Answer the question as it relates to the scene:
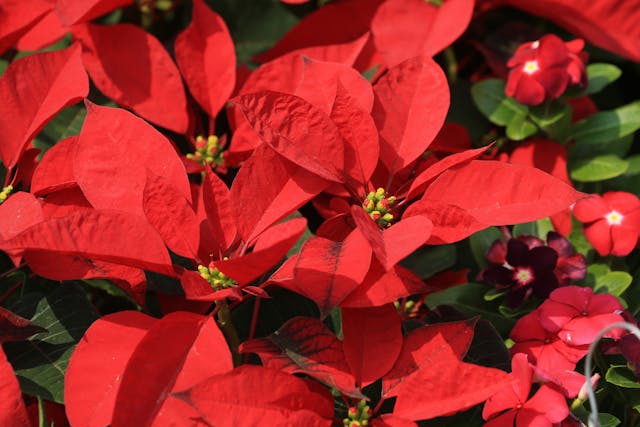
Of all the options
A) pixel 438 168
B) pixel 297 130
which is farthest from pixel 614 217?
pixel 297 130

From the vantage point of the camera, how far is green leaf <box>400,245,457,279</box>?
34.1 inches

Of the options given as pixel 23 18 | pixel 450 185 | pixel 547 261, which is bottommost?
pixel 547 261

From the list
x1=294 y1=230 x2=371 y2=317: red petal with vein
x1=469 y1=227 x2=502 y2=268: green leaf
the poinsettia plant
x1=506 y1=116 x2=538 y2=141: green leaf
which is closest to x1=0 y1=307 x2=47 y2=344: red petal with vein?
the poinsettia plant

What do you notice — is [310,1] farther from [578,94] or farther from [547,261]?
[547,261]

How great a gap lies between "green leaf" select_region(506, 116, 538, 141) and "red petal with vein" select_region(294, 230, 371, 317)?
359 millimetres

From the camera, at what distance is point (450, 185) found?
0.71 m

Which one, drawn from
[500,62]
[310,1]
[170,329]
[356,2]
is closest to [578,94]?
[500,62]

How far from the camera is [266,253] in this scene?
61cm

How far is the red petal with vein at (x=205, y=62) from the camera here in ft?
2.94

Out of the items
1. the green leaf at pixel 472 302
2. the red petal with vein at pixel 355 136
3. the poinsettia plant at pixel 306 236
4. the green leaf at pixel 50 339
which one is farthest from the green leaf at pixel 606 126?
the green leaf at pixel 50 339

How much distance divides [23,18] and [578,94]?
592mm

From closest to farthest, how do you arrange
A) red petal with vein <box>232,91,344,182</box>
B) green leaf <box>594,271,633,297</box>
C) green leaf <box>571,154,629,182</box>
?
1. red petal with vein <box>232,91,344,182</box>
2. green leaf <box>594,271,633,297</box>
3. green leaf <box>571,154,629,182</box>

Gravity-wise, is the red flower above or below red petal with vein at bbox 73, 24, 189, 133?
below

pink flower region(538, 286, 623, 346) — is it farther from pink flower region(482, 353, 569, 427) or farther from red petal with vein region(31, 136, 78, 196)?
red petal with vein region(31, 136, 78, 196)
